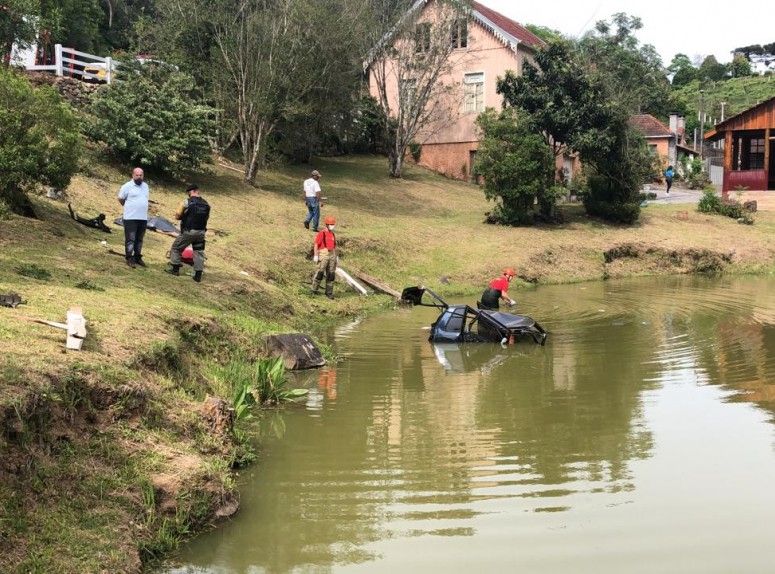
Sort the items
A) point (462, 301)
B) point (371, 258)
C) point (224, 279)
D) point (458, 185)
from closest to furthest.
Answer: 1. point (224, 279)
2. point (462, 301)
3. point (371, 258)
4. point (458, 185)

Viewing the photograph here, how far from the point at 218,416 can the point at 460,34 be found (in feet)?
111

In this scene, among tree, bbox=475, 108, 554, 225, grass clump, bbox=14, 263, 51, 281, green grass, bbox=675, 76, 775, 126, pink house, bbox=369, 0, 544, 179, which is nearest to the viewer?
grass clump, bbox=14, 263, 51, 281

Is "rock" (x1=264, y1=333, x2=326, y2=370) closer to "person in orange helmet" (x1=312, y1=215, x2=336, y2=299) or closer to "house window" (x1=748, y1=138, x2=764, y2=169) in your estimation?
"person in orange helmet" (x1=312, y1=215, x2=336, y2=299)

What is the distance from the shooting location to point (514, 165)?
28.3 meters

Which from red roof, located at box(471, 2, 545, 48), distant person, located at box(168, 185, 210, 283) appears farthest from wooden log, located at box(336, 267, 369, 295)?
red roof, located at box(471, 2, 545, 48)

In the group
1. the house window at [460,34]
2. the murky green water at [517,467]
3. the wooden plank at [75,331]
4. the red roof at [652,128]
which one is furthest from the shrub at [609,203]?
the red roof at [652,128]

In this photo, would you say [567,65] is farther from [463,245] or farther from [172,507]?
[172,507]

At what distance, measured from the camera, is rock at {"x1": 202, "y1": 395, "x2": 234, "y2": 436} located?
8.19 meters

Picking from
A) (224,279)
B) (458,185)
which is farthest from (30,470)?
(458,185)

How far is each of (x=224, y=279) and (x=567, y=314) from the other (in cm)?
783

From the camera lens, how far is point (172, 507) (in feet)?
21.4

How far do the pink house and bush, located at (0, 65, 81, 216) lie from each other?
2461 centimetres

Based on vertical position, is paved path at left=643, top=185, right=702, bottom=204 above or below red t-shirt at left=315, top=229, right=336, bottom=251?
above

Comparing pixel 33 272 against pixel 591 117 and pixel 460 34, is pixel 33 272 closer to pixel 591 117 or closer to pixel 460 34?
pixel 591 117
